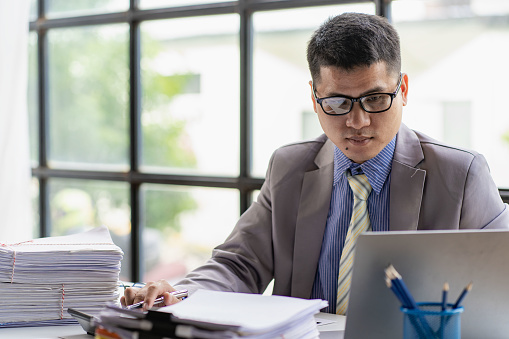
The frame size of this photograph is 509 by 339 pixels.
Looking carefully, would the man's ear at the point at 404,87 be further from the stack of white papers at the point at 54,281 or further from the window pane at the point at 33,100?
the window pane at the point at 33,100

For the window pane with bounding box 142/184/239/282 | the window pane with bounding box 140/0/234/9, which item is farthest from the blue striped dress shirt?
the window pane with bounding box 140/0/234/9

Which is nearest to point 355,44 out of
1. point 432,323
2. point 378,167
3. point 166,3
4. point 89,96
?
point 378,167

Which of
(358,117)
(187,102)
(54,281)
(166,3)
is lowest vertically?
(54,281)

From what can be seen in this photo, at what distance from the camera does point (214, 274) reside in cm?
168

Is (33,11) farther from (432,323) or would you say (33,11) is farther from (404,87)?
(432,323)

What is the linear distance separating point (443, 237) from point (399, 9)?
53.8 inches

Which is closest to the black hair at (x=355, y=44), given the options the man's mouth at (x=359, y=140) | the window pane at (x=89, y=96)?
the man's mouth at (x=359, y=140)

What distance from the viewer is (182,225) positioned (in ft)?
9.30

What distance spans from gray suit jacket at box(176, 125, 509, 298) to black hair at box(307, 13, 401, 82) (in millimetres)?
285

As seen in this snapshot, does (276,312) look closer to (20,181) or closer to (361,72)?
(361,72)

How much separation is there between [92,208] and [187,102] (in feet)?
2.59

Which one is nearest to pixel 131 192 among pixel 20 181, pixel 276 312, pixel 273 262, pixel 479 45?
pixel 20 181

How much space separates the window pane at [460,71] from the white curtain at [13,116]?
1.72m

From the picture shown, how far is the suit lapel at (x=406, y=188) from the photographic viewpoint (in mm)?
1627
